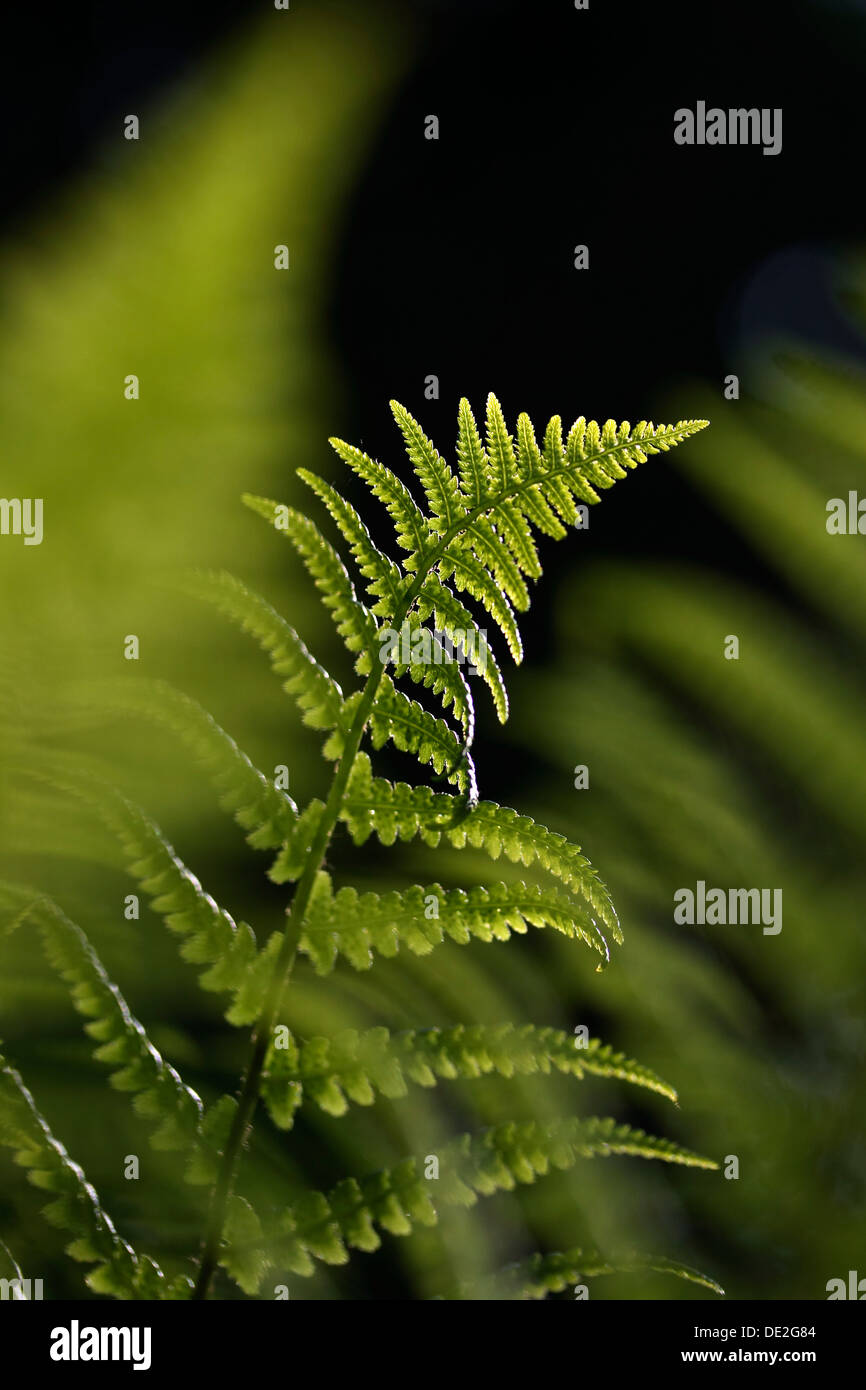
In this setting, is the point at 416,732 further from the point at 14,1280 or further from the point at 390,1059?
the point at 14,1280

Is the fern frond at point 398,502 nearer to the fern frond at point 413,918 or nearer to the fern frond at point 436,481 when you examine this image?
the fern frond at point 436,481

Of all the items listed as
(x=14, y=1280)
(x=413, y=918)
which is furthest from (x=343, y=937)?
(x=14, y=1280)

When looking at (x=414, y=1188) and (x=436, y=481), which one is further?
(x=436, y=481)

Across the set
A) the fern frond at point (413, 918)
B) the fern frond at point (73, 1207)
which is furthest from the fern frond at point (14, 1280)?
the fern frond at point (413, 918)
